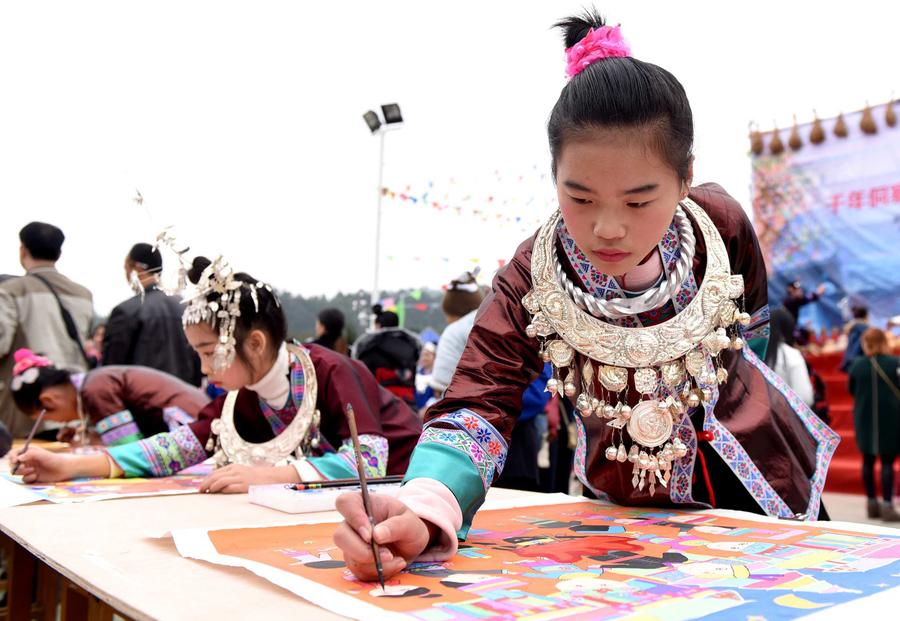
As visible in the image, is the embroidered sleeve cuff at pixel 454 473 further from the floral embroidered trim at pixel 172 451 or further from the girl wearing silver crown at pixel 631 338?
the floral embroidered trim at pixel 172 451

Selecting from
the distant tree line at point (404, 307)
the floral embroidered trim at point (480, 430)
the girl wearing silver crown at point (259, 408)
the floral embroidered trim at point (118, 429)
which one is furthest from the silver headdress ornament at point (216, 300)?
the distant tree line at point (404, 307)

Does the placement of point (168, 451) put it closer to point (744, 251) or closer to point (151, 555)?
point (151, 555)

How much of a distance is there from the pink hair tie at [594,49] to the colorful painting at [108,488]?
118 centimetres

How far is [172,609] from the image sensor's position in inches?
27.8

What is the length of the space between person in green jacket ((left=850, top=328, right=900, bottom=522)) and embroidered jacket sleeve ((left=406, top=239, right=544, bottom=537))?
4479mm

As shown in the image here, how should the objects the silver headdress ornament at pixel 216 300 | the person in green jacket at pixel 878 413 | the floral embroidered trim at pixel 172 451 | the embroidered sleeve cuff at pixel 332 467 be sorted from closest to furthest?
the embroidered sleeve cuff at pixel 332 467
the silver headdress ornament at pixel 216 300
the floral embroidered trim at pixel 172 451
the person in green jacket at pixel 878 413

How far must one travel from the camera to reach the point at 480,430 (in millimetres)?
1053

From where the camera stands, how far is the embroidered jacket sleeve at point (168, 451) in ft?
6.64

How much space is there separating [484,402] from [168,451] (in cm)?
129

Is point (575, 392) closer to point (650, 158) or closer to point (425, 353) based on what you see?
point (650, 158)

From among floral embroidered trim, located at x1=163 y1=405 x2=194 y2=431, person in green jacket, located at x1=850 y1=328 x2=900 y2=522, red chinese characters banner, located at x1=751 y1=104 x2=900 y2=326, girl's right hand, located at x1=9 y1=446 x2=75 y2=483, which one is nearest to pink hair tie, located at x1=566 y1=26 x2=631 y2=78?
girl's right hand, located at x1=9 y1=446 x2=75 y2=483

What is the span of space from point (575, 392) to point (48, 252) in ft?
9.76

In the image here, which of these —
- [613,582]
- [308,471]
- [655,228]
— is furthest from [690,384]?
[308,471]

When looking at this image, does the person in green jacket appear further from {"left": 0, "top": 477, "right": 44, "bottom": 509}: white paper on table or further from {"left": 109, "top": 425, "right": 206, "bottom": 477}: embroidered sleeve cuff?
{"left": 0, "top": 477, "right": 44, "bottom": 509}: white paper on table
